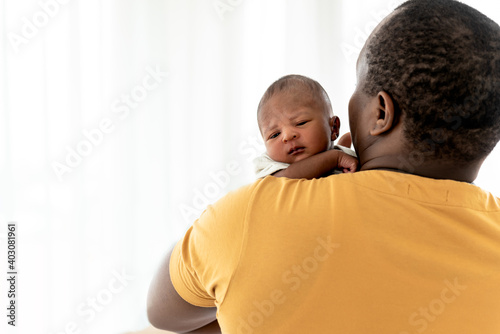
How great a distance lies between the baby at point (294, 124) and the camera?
3.47 feet

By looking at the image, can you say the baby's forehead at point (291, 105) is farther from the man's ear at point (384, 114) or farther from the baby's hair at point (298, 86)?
the man's ear at point (384, 114)

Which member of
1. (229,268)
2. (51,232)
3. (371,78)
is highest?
(371,78)

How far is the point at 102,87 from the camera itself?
7.22 ft

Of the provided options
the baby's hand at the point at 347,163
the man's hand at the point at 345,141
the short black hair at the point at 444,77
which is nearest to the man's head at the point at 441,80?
the short black hair at the point at 444,77

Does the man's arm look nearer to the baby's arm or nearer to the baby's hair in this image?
the baby's arm

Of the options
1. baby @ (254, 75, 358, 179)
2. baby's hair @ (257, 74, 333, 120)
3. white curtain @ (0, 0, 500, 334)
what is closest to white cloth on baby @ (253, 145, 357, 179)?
baby @ (254, 75, 358, 179)

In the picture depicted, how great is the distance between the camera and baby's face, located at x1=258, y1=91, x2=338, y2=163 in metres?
1.06

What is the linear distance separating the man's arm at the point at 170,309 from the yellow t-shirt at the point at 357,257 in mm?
167

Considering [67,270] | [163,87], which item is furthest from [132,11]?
[67,270]

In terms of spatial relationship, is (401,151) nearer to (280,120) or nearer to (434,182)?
(434,182)

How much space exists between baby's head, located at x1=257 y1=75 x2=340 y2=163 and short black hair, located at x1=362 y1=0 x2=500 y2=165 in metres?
0.32

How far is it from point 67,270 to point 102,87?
0.84 metres

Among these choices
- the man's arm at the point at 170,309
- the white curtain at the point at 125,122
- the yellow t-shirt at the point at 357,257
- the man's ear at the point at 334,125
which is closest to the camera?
the yellow t-shirt at the point at 357,257

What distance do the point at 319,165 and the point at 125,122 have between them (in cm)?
151
